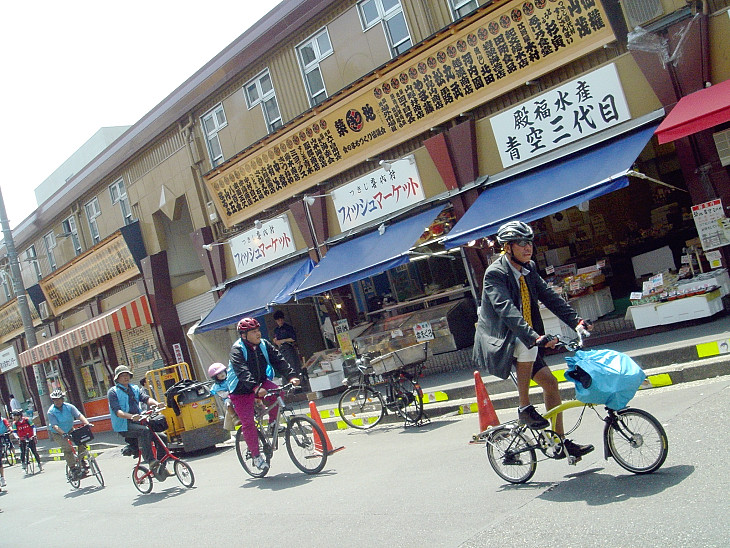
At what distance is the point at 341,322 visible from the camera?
16719 millimetres

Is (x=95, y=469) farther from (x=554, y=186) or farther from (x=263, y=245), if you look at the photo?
(x=554, y=186)

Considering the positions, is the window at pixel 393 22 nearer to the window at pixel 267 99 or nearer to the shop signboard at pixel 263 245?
the window at pixel 267 99

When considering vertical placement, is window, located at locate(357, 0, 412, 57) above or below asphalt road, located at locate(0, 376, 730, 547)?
above

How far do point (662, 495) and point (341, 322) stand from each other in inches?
476

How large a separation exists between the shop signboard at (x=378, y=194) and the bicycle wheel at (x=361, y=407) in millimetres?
4477

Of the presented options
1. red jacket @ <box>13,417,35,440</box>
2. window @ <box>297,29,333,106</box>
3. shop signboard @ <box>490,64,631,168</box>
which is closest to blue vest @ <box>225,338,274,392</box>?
shop signboard @ <box>490,64,631,168</box>

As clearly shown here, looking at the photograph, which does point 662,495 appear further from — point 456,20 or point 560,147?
point 456,20

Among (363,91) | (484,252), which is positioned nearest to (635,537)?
(484,252)

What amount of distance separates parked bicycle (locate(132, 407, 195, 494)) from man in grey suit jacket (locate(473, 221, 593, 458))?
19.8 ft

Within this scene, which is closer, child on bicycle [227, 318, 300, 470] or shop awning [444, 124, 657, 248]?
child on bicycle [227, 318, 300, 470]

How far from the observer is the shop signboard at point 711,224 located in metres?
10.5

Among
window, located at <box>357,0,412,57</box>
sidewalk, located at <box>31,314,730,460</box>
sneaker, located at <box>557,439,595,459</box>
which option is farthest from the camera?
window, located at <box>357,0,412,57</box>

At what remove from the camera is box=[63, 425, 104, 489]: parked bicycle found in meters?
12.9

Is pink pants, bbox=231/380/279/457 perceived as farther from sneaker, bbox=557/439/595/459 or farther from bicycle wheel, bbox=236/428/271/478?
sneaker, bbox=557/439/595/459
